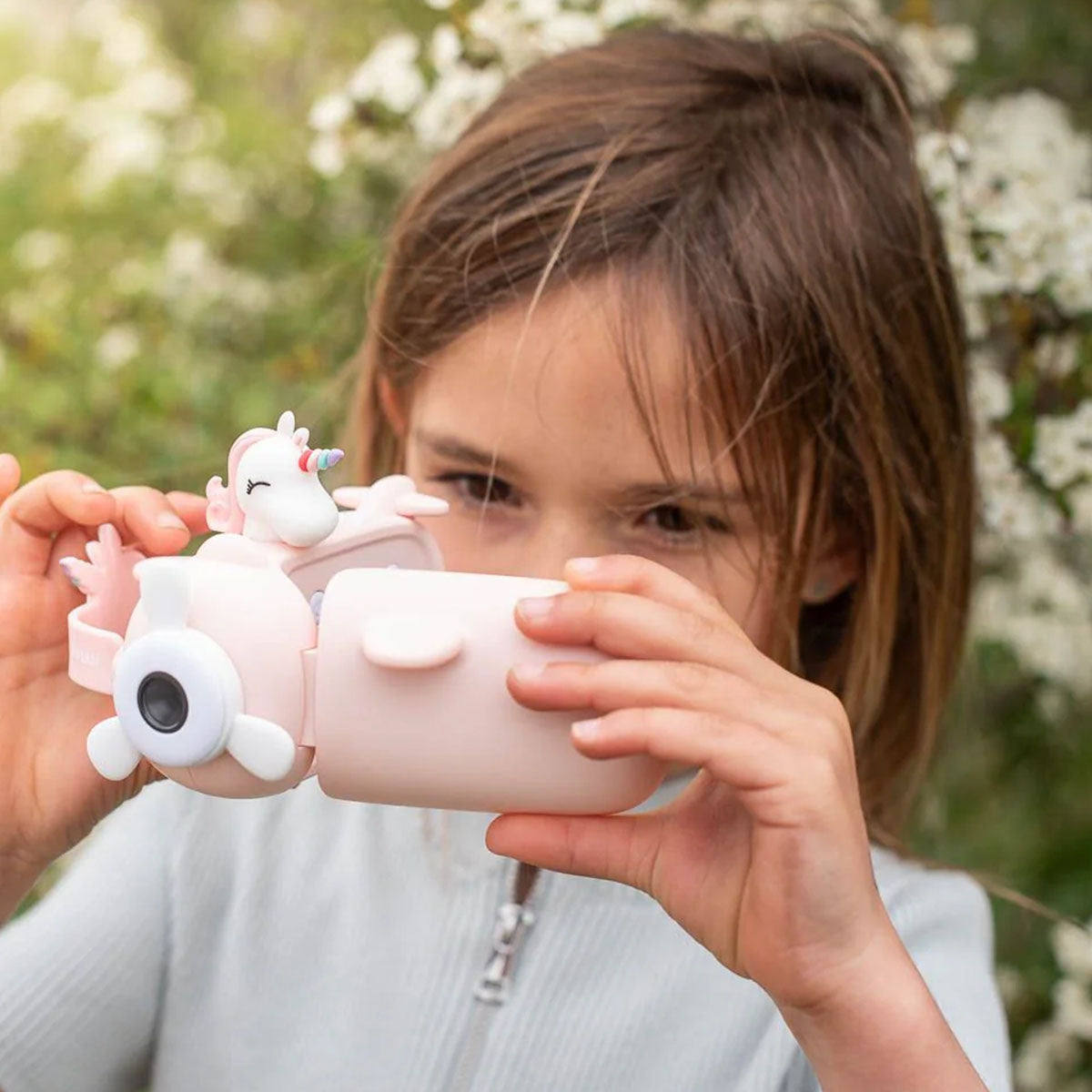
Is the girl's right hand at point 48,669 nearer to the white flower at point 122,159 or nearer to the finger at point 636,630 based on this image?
the finger at point 636,630

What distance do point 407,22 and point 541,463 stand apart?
1.24 m

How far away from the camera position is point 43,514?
0.99 m

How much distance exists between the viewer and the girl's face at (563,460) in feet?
3.41

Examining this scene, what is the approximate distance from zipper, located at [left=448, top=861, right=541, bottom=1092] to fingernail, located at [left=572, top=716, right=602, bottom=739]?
47 centimetres

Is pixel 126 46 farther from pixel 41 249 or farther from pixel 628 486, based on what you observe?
pixel 628 486

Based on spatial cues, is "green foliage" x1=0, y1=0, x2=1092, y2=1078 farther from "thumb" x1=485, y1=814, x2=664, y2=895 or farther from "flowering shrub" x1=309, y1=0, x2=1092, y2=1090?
"thumb" x1=485, y1=814, x2=664, y2=895

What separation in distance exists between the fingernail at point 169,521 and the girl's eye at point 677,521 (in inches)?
13.6

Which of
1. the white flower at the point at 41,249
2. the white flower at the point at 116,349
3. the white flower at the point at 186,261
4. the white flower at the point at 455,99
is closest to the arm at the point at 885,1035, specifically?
the white flower at the point at 455,99

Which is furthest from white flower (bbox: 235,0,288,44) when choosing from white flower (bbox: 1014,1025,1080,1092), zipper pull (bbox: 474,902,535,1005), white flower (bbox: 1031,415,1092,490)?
white flower (bbox: 1014,1025,1080,1092)

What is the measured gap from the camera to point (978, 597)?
1.87 meters

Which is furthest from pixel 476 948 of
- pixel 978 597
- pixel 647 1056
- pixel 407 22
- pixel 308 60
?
pixel 308 60

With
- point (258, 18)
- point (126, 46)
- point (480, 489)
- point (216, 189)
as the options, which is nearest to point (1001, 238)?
point (480, 489)

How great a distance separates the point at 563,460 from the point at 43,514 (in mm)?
364

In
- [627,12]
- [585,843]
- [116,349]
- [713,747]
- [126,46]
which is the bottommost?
[116,349]
